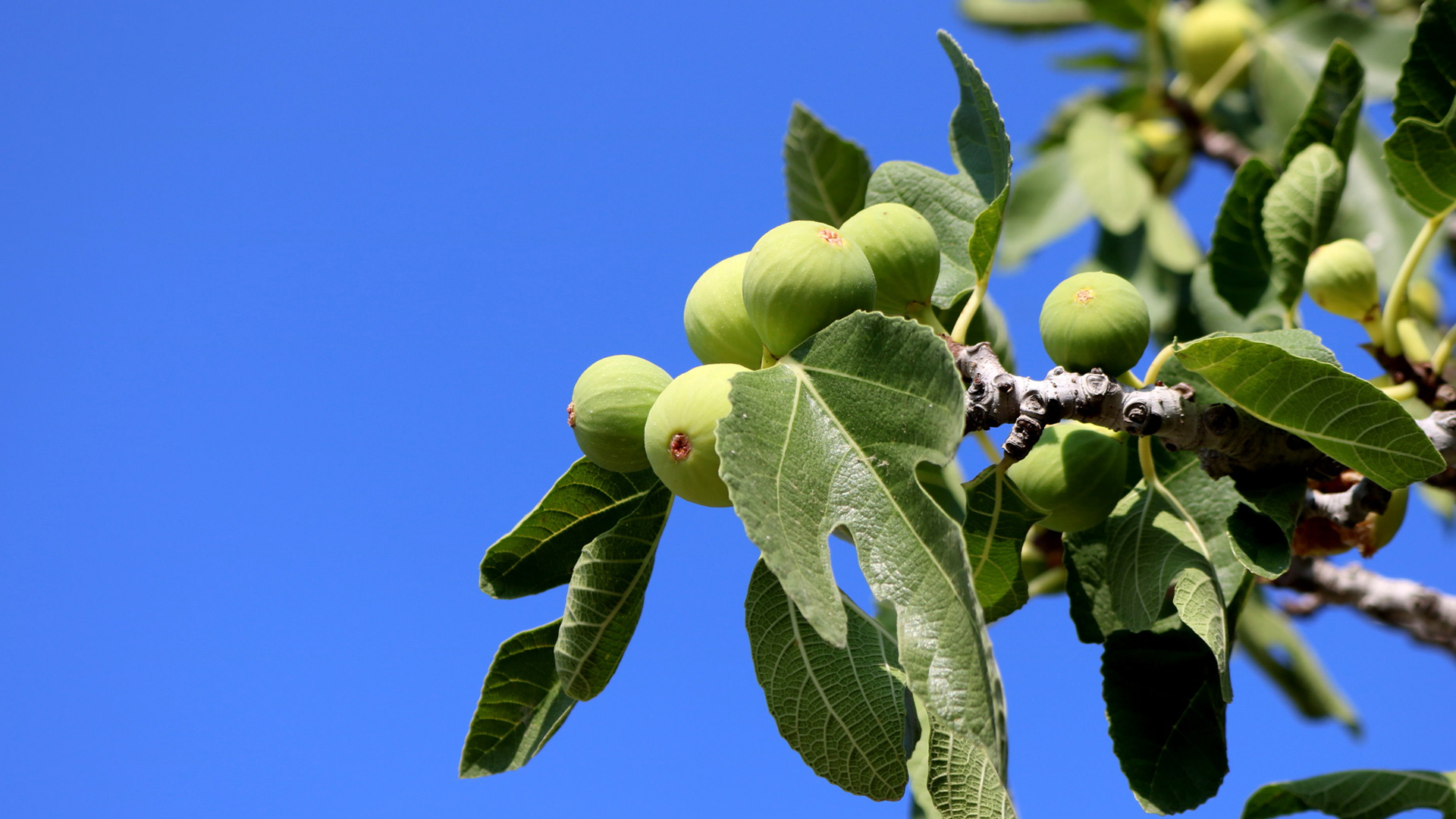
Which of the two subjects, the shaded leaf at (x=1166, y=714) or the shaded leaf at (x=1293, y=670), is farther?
the shaded leaf at (x=1293, y=670)

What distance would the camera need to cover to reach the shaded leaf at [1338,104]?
7.04ft

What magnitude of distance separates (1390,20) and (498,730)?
131 inches

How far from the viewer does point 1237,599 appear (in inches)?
73.8

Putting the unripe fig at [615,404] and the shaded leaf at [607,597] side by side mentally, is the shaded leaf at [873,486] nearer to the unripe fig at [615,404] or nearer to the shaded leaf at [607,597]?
the unripe fig at [615,404]

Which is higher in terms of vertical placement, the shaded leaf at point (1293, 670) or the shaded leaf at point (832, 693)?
the shaded leaf at point (1293, 670)

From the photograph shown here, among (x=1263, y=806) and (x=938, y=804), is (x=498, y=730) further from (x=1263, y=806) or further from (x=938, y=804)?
(x=1263, y=806)

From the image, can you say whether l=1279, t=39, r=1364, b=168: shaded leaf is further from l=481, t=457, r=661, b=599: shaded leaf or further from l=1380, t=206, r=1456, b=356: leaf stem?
l=481, t=457, r=661, b=599: shaded leaf

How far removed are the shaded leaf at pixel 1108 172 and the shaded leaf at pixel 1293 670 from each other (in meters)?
1.44

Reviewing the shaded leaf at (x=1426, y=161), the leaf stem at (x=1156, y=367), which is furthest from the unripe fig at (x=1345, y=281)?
the leaf stem at (x=1156, y=367)

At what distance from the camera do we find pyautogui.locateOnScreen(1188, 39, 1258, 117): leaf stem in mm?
3967

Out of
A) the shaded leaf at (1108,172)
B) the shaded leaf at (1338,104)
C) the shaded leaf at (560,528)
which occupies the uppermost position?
the shaded leaf at (1108,172)

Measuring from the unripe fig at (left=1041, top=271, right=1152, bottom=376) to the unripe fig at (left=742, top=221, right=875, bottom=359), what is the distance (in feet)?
1.01

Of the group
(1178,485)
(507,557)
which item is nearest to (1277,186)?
(1178,485)

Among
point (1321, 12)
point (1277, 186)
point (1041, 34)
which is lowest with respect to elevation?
point (1277, 186)
